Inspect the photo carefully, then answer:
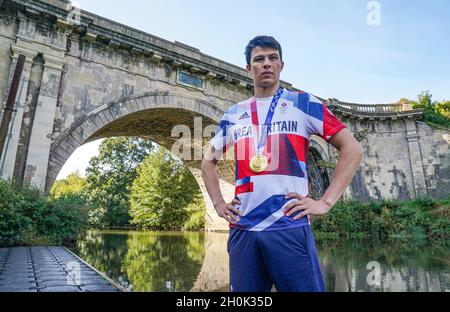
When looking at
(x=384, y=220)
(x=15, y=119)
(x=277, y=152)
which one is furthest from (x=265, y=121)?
(x=384, y=220)

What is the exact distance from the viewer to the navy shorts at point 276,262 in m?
1.35

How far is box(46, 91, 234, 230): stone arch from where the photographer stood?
31.7 feet

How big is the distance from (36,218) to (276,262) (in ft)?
25.3

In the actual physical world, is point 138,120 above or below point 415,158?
above

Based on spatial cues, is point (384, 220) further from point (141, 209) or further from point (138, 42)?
point (141, 209)

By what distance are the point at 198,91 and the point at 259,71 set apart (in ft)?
38.7

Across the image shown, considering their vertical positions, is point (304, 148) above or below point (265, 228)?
above

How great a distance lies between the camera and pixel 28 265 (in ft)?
13.8

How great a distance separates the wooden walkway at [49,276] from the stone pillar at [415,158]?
19.9m

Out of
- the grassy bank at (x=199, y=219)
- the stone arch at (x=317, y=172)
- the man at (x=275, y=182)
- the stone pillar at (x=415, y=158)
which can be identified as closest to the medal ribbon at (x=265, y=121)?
the man at (x=275, y=182)

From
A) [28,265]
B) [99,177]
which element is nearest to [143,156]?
[99,177]

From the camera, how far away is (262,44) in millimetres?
1727

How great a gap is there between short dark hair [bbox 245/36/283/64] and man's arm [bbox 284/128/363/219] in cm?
60
